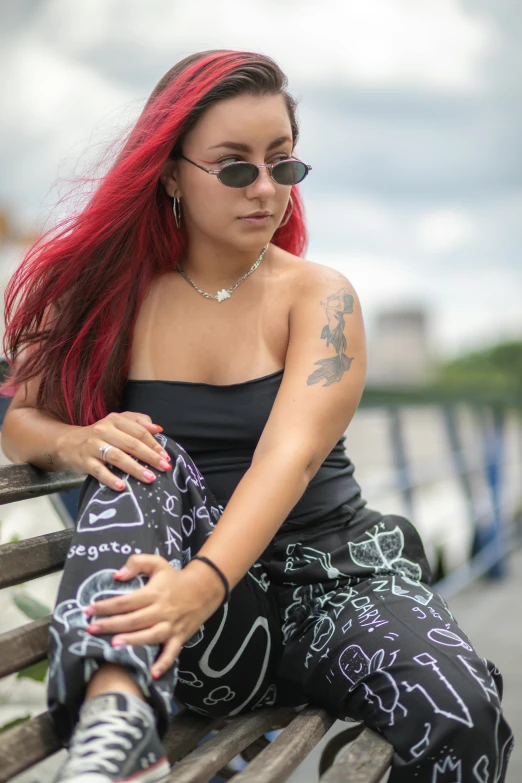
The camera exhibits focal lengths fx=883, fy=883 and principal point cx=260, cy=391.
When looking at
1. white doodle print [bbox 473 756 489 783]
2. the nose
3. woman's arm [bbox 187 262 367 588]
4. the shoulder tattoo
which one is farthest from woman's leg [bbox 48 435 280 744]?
the nose

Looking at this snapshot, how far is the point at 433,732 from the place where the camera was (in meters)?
1.58

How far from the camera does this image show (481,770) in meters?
1.58

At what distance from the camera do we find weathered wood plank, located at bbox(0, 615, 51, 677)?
146 cm

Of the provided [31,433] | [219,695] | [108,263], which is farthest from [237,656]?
[108,263]

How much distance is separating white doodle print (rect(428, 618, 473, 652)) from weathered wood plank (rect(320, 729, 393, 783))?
21cm

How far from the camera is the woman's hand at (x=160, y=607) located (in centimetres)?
139

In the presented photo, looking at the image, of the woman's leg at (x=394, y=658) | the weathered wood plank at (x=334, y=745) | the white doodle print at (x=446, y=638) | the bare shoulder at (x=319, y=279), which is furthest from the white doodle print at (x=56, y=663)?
the bare shoulder at (x=319, y=279)

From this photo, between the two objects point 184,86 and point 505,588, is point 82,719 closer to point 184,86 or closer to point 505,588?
point 184,86

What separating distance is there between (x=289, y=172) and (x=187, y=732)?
4.06 feet

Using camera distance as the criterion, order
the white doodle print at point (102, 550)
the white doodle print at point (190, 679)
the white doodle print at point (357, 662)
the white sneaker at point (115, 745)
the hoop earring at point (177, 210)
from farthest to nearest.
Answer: the hoop earring at point (177, 210) → the white doodle print at point (190, 679) → the white doodle print at point (357, 662) → the white doodle print at point (102, 550) → the white sneaker at point (115, 745)

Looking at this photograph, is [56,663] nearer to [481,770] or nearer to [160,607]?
[160,607]

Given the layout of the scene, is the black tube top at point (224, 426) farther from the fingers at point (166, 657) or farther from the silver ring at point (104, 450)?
the fingers at point (166, 657)

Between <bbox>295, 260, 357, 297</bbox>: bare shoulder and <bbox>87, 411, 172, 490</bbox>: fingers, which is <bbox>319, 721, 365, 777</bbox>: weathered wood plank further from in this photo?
<bbox>295, 260, 357, 297</bbox>: bare shoulder

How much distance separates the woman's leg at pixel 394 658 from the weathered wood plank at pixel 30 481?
20.0 inches
